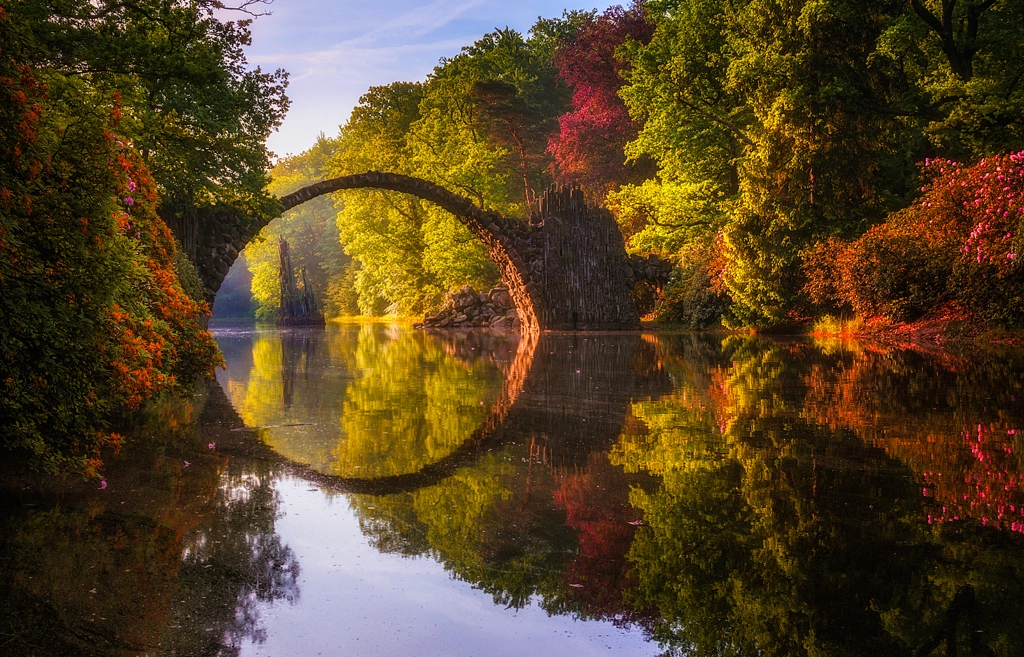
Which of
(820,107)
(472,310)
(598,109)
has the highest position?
(598,109)

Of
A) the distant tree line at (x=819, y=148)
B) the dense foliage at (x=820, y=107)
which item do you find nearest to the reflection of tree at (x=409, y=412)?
the distant tree line at (x=819, y=148)

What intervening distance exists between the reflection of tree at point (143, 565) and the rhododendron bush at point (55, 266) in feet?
1.64

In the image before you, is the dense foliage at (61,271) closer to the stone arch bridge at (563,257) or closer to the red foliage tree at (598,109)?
the stone arch bridge at (563,257)

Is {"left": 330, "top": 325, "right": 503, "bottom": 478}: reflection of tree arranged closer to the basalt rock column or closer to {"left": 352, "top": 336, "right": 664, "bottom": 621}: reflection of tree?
{"left": 352, "top": 336, "right": 664, "bottom": 621}: reflection of tree

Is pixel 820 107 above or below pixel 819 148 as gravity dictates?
above

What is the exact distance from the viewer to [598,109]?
36.7 metres

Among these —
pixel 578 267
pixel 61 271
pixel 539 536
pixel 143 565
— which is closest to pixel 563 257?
pixel 578 267

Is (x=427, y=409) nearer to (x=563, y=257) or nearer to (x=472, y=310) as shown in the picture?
(x=563, y=257)

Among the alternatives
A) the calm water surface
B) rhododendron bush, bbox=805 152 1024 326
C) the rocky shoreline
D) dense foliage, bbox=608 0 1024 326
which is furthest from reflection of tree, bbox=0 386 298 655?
the rocky shoreline

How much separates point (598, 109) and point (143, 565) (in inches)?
1395

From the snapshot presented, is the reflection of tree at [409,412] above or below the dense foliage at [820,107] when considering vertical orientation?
below

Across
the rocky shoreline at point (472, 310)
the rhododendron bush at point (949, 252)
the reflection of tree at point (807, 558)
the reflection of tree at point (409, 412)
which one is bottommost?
the reflection of tree at point (409, 412)

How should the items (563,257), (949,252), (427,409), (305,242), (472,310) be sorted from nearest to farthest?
(427,409) < (949,252) < (563,257) < (472,310) < (305,242)

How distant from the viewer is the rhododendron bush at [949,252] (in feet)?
47.2
